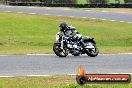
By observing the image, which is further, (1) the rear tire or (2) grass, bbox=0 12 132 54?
(2) grass, bbox=0 12 132 54

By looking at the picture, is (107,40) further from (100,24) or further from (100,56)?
(100,56)

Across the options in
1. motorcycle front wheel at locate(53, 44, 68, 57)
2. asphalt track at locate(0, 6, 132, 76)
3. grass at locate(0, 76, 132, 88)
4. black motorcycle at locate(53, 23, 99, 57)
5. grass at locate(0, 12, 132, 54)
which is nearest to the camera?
grass at locate(0, 76, 132, 88)

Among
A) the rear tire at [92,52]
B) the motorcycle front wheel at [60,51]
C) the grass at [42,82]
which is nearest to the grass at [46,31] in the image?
the motorcycle front wheel at [60,51]

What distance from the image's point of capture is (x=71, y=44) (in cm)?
1908

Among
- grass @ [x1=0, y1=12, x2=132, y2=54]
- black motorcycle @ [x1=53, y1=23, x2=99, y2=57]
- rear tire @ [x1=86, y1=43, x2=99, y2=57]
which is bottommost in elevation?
grass @ [x1=0, y1=12, x2=132, y2=54]

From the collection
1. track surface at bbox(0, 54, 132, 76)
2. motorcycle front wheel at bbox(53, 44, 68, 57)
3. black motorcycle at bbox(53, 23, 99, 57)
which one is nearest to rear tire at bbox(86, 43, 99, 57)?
black motorcycle at bbox(53, 23, 99, 57)

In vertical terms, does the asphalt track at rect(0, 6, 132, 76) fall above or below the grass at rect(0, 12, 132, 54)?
above

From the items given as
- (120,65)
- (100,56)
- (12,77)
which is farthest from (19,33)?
(12,77)

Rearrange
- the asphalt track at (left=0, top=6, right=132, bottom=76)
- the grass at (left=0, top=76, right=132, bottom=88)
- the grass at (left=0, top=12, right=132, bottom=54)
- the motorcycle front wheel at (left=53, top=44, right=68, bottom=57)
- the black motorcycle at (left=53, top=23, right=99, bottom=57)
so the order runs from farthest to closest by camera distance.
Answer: the grass at (left=0, top=12, right=132, bottom=54), the black motorcycle at (left=53, top=23, right=99, bottom=57), the motorcycle front wheel at (left=53, top=44, right=68, bottom=57), the asphalt track at (left=0, top=6, right=132, bottom=76), the grass at (left=0, top=76, right=132, bottom=88)

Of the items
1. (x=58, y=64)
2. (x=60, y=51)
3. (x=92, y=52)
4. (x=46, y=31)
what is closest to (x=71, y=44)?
(x=60, y=51)

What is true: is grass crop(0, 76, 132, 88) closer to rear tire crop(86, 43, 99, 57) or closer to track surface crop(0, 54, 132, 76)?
track surface crop(0, 54, 132, 76)

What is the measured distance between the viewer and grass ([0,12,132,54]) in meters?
27.1

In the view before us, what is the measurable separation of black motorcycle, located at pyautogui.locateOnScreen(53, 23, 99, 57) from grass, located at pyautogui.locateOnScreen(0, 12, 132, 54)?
18.8ft

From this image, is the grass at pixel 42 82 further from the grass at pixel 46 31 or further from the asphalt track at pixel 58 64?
the grass at pixel 46 31
